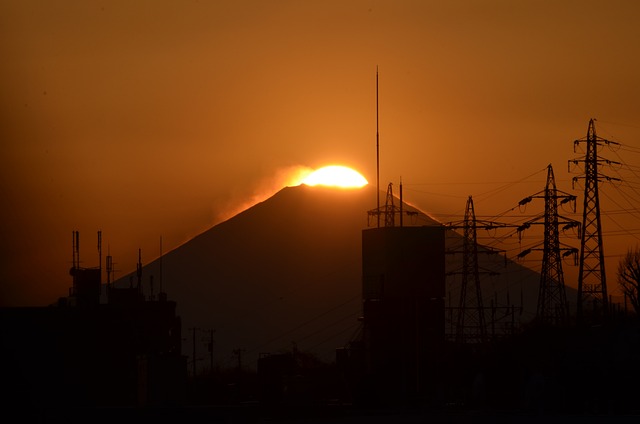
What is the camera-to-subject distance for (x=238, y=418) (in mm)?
53000

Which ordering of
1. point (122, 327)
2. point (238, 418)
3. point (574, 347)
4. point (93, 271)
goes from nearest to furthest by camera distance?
1. point (238, 418)
2. point (574, 347)
3. point (122, 327)
4. point (93, 271)

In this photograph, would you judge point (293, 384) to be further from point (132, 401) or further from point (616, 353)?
point (616, 353)

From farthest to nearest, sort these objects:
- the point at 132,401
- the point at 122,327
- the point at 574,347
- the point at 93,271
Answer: the point at 93,271 → the point at 122,327 → the point at 132,401 → the point at 574,347

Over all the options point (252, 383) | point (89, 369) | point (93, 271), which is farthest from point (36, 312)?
point (252, 383)

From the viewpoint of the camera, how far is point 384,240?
419 ft

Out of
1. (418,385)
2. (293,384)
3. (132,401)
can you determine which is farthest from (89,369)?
(418,385)

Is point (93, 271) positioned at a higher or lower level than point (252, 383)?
higher

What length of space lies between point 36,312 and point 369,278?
49.4 meters

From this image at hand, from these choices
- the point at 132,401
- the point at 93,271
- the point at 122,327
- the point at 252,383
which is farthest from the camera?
the point at 252,383

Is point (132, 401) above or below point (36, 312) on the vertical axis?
below

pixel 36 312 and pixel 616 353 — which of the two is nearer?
pixel 616 353

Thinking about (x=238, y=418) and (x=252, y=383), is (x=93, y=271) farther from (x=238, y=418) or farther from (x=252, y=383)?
(x=238, y=418)

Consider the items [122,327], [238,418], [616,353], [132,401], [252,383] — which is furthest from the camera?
[252,383]

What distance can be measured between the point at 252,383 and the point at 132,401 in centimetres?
4372
